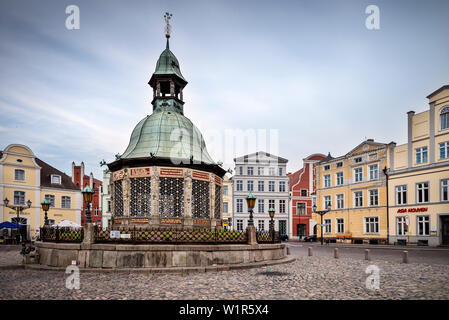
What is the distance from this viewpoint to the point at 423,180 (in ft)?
113

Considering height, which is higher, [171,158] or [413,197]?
[171,158]

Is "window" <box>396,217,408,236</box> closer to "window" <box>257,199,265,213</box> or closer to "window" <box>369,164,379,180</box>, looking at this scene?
"window" <box>369,164,379,180</box>

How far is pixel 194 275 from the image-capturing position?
12953 mm

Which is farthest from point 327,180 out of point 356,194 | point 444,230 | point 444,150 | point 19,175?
point 19,175

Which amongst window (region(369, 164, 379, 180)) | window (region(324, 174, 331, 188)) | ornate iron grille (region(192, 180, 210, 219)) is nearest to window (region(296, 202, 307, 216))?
window (region(324, 174, 331, 188))

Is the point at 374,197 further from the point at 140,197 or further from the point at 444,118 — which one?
the point at 140,197

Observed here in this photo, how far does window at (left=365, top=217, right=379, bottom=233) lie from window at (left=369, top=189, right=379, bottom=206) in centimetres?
181

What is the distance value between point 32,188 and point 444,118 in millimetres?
49051

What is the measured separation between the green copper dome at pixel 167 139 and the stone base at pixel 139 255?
28.0 ft

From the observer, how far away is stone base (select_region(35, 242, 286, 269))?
13859 millimetres

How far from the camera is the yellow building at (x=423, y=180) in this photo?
107 ft
